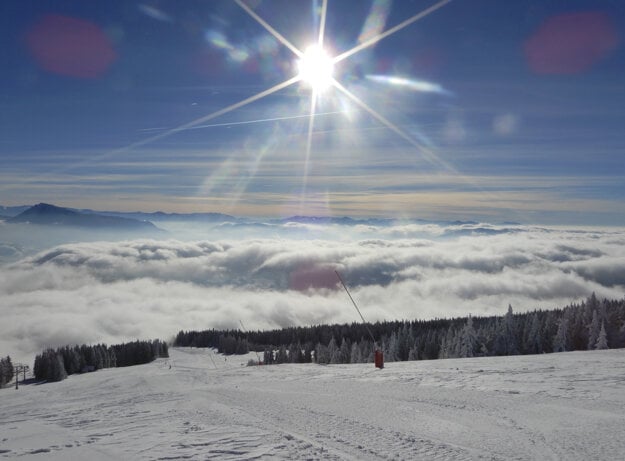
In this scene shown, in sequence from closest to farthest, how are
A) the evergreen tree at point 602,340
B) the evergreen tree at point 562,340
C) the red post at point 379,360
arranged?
the red post at point 379,360 → the evergreen tree at point 602,340 → the evergreen tree at point 562,340

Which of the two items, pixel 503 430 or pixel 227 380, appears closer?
pixel 503 430

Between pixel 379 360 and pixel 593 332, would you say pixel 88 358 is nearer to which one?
pixel 593 332

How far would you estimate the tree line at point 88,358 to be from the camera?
91.9 m

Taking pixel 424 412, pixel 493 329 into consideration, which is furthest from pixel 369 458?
pixel 493 329

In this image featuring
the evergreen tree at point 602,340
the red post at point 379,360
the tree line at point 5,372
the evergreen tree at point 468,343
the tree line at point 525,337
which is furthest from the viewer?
the tree line at point 5,372

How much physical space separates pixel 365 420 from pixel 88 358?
4134 inches

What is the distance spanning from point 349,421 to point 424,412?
2293 mm

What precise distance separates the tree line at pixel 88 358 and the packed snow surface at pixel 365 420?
8514 centimetres

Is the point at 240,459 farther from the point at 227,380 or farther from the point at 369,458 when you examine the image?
the point at 227,380

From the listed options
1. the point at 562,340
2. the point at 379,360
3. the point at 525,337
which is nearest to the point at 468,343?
the point at 525,337

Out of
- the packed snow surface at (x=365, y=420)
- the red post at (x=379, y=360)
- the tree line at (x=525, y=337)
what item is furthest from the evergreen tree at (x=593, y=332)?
the red post at (x=379, y=360)

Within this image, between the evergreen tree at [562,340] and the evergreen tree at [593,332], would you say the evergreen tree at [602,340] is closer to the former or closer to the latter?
the evergreen tree at [593,332]

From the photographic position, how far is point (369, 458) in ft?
30.9

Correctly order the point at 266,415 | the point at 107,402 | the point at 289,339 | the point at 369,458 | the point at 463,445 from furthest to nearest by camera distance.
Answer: the point at 289,339 → the point at 107,402 → the point at 266,415 → the point at 463,445 → the point at 369,458
